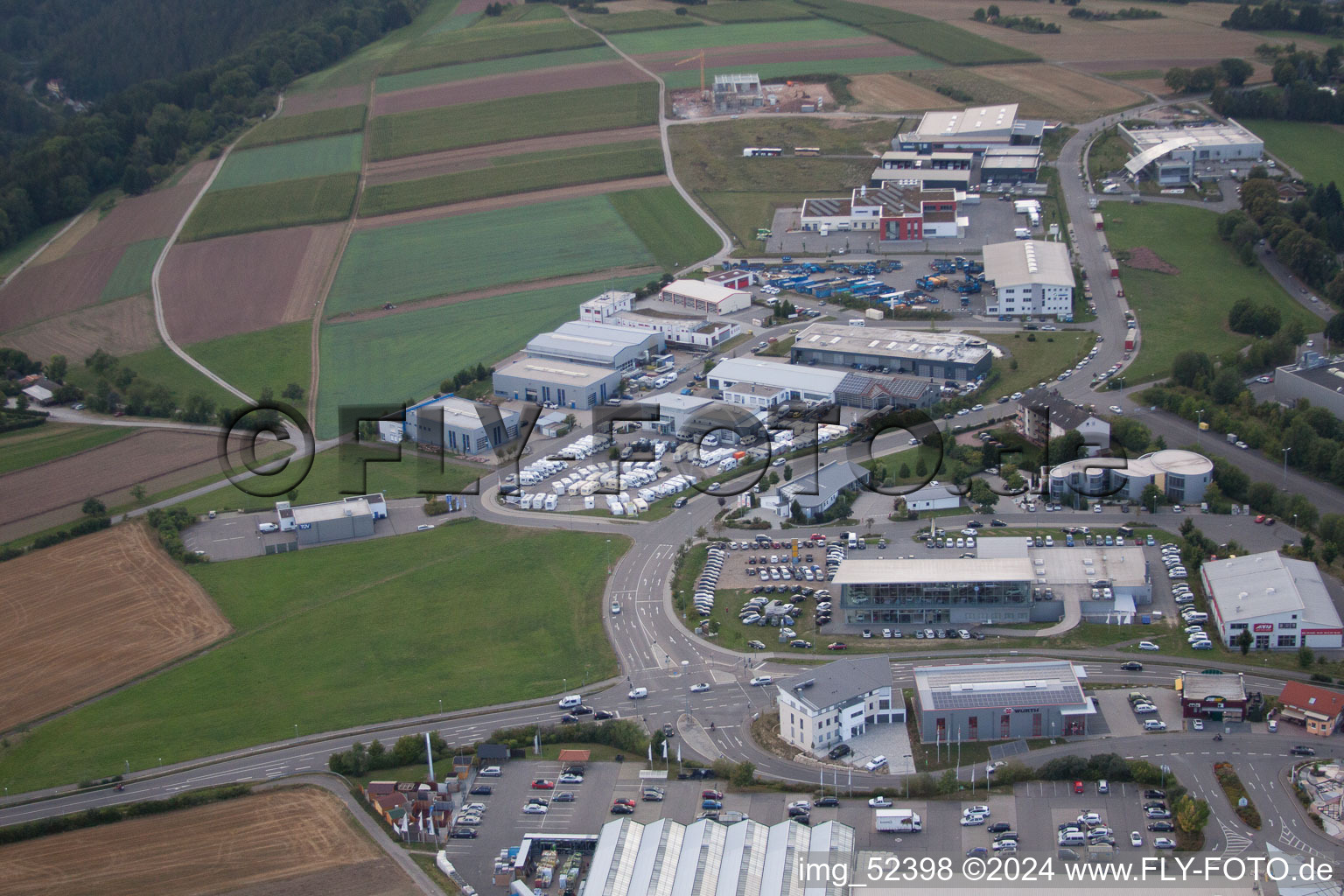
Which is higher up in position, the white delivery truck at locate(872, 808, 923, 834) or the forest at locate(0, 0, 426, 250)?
the forest at locate(0, 0, 426, 250)

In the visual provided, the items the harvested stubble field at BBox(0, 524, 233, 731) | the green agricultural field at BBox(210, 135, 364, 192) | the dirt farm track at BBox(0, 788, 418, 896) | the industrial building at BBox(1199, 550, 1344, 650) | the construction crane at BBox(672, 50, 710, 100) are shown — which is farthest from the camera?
the construction crane at BBox(672, 50, 710, 100)

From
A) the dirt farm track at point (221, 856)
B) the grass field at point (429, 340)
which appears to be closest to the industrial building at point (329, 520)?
the grass field at point (429, 340)

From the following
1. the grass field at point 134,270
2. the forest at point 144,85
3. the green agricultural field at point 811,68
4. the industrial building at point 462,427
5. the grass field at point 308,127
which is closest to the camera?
the industrial building at point 462,427

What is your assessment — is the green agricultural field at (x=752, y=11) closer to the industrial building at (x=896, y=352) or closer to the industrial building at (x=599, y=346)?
the industrial building at (x=599, y=346)

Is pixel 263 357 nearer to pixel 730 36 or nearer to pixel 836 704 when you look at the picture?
pixel 836 704

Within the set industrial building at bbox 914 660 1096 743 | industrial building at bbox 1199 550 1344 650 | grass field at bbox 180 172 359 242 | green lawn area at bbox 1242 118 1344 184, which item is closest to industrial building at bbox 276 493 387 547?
industrial building at bbox 914 660 1096 743

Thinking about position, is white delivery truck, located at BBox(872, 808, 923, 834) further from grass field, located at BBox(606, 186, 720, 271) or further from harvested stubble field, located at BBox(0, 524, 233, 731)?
grass field, located at BBox(606, 186, 720, 271)
